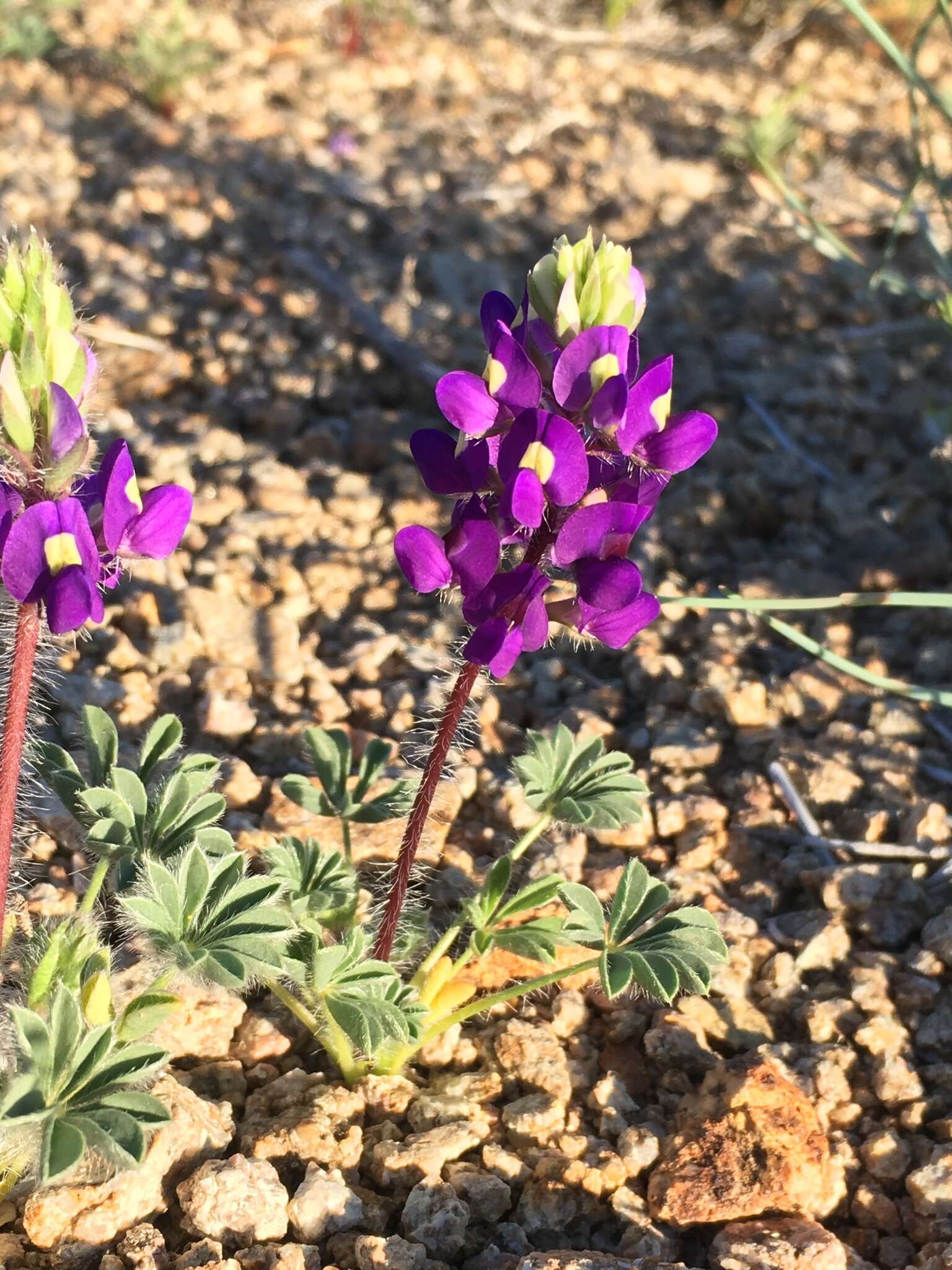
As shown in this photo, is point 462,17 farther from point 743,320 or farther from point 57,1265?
point 57,1265

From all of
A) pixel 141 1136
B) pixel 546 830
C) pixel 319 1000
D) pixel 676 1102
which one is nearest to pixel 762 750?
pixel 546 830

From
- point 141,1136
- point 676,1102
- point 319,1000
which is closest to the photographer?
point 141,1136

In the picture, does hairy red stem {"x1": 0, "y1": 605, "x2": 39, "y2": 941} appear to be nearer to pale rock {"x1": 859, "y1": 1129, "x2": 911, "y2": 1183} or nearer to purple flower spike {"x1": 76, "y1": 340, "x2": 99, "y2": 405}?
purple flower spike {"x1": 76, "y1": 340, "x2": 99, "y2": 405}

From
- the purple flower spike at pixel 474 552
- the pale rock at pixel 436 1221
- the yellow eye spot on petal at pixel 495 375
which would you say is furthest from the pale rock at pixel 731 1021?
the yellow eye spot on petal at pixel 495 375

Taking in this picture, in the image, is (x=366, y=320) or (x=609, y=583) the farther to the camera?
(x=366, y=320)

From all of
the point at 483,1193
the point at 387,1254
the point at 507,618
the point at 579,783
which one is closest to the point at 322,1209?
the point at 387,1254

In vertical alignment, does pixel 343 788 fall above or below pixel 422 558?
below

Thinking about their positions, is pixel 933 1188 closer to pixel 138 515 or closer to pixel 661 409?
pixel 661 409
